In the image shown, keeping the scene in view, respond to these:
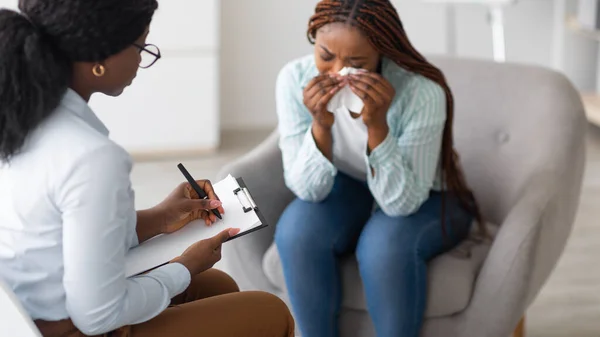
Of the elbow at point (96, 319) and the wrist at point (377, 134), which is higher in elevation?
the elbow at point (96, 319)

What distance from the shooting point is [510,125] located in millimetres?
2164

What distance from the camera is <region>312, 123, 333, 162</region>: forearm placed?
6.25ft

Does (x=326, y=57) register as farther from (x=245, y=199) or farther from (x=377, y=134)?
(x=245, y=199)

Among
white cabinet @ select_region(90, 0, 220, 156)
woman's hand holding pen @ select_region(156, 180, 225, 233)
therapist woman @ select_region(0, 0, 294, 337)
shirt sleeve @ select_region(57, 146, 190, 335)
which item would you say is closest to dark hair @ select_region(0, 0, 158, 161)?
therapist woman @ select_region(0, 0, 294, 337)

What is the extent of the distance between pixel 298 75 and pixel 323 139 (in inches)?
7.3

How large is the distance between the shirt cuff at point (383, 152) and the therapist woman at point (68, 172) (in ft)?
2.16

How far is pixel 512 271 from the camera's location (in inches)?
72.4

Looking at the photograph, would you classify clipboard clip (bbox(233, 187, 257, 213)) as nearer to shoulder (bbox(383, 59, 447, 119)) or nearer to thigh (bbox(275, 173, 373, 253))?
thigh (bbox(275, 173, 373, 253))

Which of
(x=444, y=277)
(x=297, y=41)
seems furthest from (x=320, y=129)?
(x=297, y=41)

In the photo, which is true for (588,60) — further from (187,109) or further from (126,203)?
(126,203)

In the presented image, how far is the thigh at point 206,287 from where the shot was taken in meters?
1.60

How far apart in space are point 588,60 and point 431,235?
2692 mm

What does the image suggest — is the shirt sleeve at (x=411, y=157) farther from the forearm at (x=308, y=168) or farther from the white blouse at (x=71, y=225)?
the white blouse at (x=71, y=225)

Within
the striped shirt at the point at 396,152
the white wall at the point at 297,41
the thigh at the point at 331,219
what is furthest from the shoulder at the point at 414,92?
the white wall at the point at 297,41
